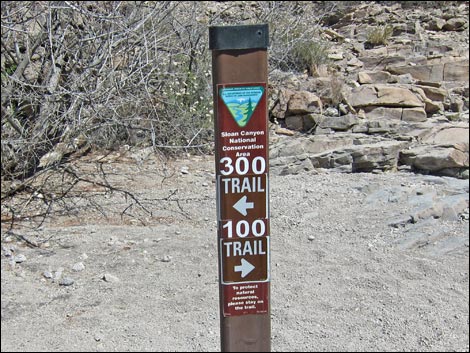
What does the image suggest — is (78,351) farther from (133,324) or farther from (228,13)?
(228,13)

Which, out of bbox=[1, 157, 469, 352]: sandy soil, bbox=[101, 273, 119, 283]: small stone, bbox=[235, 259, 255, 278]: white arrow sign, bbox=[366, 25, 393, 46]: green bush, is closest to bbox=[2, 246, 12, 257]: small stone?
bbox=[1, 157, 469, 352]: sandy soil

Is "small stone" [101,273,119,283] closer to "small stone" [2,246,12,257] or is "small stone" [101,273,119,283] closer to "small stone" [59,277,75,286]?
"small stone" [59,277,75,286]

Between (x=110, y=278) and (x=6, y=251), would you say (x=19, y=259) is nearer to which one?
(x=6, y=251)

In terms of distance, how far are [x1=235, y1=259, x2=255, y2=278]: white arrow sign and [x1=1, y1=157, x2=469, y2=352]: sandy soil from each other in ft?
3.44

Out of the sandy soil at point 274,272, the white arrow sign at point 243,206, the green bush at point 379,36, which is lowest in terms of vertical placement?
the sandy soil at point 274,272

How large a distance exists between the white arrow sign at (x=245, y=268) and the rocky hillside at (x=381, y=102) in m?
3.48

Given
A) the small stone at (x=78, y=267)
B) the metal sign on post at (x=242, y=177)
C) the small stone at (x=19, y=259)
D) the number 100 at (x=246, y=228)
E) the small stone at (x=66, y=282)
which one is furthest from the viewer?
the small stone at (x=19, y=259)

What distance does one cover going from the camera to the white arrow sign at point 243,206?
2819mm

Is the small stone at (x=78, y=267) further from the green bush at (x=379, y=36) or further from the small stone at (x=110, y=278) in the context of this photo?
the green bush at (x=379, y=36)

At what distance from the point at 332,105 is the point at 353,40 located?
242 centimetres

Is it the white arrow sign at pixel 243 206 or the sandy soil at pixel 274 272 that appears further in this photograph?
the sandy soil at pixel 274 272

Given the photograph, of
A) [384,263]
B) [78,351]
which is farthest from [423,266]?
[78,351]

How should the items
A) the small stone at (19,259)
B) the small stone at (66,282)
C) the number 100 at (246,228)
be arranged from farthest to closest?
the small stone at (19,259) → the small stone at (66,282) → the number 100 at (246,228)

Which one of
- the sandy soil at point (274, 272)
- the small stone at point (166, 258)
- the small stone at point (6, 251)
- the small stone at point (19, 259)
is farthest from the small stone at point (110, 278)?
the small stone at point (6, 251)
